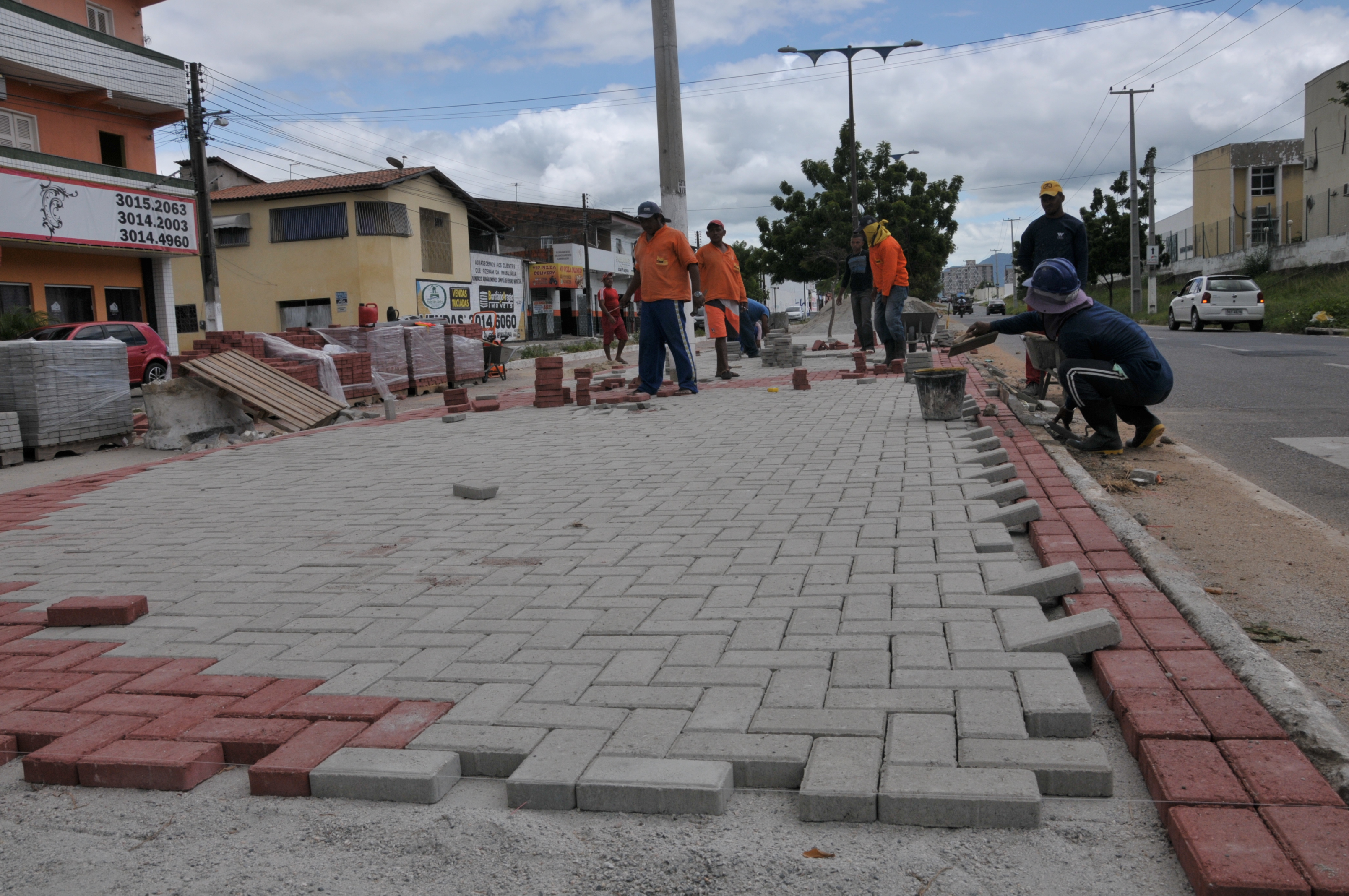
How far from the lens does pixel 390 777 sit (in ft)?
7.43

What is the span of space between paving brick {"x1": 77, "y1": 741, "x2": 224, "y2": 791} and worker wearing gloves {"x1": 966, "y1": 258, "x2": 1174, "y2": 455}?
5138 millimetres

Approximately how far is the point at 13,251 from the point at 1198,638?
24.0 metres

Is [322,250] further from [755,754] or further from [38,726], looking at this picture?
[755,754]

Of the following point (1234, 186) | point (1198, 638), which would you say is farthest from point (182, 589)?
point (1234, 186)

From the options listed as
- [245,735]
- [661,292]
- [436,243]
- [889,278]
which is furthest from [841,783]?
[436,243]

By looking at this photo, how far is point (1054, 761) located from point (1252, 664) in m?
0.75

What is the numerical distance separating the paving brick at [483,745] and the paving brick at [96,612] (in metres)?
1.69

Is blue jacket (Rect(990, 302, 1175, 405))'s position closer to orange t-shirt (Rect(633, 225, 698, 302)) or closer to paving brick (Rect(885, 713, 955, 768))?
paving brick (Rect(885, 713, 955, 768))

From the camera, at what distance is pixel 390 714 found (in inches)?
104

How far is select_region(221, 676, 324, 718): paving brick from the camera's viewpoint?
2.71 meters

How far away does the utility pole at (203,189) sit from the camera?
24.4 m

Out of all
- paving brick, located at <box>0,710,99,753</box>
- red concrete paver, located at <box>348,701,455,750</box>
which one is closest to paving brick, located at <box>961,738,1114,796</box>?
red concrete paver, located at <box>348,701,455,750</box>

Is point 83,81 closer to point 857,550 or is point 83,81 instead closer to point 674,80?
point 674,80

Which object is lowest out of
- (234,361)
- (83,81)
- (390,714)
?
(390,714)
